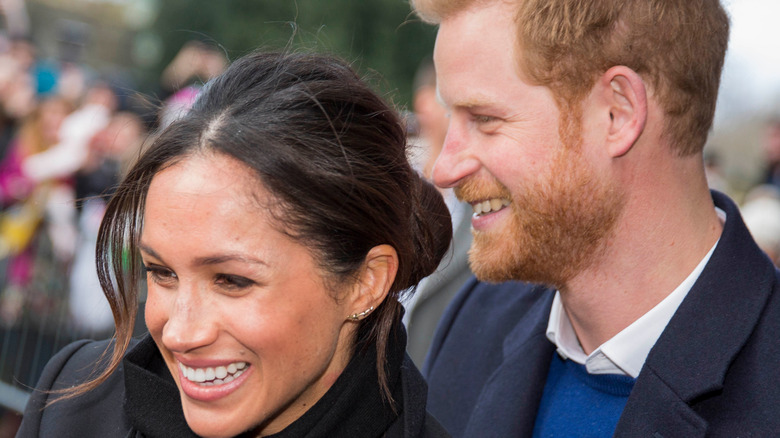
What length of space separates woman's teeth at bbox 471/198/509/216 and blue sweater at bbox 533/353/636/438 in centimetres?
64

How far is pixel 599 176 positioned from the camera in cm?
267

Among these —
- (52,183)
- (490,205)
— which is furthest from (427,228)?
(52,183)

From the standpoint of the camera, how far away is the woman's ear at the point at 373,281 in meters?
2.42

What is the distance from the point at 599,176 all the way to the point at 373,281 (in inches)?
32.4

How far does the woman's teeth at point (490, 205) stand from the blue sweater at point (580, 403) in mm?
638

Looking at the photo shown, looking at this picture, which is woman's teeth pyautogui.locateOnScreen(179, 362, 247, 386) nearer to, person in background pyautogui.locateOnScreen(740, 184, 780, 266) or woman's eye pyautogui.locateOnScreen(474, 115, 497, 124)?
woman's eye pyautogui.locateOnScreen(474, 115, 497, 124)

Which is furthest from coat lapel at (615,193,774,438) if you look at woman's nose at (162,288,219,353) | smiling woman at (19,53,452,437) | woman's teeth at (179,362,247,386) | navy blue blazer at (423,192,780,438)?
woman's nose at (162,288,219,353)

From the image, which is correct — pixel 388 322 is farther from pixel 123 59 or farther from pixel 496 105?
pixel 123 59

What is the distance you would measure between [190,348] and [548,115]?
4.47 feet

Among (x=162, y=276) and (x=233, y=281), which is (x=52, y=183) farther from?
(x=233, y=281)

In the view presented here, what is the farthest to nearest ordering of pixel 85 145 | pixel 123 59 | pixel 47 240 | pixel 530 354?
pixel 123 59 < pixel 85 145 < pixel 47 240 < pixel 530 354

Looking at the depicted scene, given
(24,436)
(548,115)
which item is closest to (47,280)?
(24,436)

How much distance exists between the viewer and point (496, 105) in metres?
2.75

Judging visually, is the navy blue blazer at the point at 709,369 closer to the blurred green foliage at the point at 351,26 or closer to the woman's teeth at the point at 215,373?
the woman's teeth at the point at 215,373
